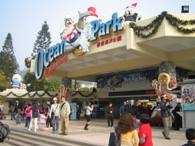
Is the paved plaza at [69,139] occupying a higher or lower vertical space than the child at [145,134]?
lower

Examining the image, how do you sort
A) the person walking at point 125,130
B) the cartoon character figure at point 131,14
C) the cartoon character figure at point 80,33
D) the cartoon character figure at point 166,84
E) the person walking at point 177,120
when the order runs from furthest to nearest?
the cartoon character figure at point 80,33, the cartoon character figure at point 166,84, the cartoon character figure at point 131,14, the person walking at point 177,120, the person walking at point 125,130

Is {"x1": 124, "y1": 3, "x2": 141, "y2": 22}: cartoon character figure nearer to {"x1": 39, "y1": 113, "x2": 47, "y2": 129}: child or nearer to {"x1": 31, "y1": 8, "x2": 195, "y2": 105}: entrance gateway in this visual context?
{"x1": 31, "y1": 8, "x2": 195, "y2": 105}: entrance gateway

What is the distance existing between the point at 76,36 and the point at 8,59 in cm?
5111

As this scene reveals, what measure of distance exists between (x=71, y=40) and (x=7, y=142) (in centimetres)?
898

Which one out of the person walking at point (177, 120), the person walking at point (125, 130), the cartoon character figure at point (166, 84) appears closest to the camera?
the person walking at point (125, 130)

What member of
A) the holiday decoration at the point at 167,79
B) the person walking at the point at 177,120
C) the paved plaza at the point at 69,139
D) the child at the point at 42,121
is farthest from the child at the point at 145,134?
the holiday decoration at the point at 167,79

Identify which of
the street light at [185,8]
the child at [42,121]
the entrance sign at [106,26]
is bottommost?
the child at [42,121]

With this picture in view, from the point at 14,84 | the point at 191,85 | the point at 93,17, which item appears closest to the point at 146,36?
the point at 191,85

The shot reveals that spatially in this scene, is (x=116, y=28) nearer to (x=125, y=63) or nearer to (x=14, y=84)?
(x=125, y=63)

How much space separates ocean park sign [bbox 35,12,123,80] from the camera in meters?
18.7

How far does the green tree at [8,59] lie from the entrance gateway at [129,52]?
4193 cm

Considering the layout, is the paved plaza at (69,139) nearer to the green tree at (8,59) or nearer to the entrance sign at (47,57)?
the entrance sign at (47,57)

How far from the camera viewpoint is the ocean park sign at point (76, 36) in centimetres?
1872

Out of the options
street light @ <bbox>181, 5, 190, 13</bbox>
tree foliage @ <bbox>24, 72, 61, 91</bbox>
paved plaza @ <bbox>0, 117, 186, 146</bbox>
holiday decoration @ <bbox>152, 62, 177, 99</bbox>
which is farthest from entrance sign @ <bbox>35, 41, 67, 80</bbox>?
tree foliage @ <bbox>24, 72, 61, 91</bbox>
